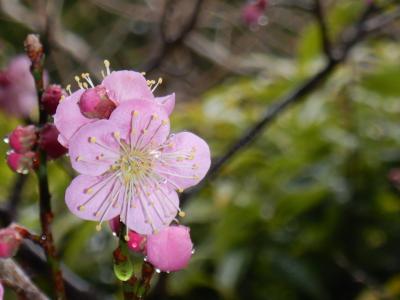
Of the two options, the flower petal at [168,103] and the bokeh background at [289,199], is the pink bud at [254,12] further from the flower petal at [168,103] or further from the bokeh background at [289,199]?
the flower petal at [168,103]

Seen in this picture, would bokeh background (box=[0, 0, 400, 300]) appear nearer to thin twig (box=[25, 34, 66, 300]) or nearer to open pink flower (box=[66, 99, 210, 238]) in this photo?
open pink flower (box=[66, 99, 210, 238])

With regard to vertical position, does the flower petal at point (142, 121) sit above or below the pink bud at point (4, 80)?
above

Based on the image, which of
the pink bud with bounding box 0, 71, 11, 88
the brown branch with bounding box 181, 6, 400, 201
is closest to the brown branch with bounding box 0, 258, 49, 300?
the brown branch with bounding box 181, 6, 400, 201

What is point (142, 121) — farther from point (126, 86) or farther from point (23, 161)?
point (23, 161)

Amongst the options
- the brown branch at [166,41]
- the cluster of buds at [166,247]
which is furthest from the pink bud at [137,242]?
the brown branch at [166,41]

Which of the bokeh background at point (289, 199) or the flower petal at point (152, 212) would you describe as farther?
the bokeh background at point (289, 199)

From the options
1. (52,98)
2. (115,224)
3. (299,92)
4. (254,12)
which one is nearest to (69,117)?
(52,98)
